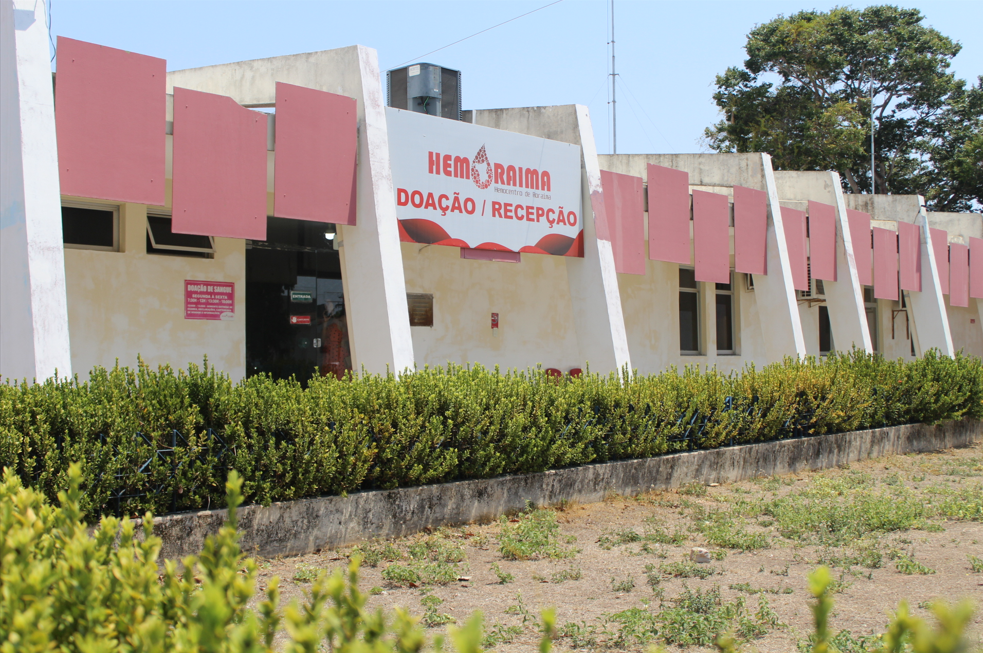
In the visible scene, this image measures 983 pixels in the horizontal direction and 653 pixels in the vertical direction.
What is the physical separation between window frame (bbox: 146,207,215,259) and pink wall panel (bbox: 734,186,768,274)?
8.42 m

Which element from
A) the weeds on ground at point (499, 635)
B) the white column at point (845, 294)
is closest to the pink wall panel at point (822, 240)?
the white column at point (845, 294)

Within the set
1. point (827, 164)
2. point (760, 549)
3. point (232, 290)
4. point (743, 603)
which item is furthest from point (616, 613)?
point (827, 164)

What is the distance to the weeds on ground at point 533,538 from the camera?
20.3 feet

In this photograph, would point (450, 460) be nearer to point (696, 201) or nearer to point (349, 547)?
point (349, 547)

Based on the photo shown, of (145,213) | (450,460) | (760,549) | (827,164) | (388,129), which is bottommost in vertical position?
(760,549)

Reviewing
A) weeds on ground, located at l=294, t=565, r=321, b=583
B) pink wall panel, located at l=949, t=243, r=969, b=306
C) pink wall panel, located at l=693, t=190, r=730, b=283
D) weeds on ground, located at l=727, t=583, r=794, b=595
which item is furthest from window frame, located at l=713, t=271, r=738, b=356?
weeds on ground, located at l=294, t=565, r=321, b=583

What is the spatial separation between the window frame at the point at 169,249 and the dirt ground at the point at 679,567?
557 centimetres

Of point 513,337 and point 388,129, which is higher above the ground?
point 388,129

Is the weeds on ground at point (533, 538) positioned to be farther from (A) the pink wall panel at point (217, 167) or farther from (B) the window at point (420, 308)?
(B) the window at point (420, 308)

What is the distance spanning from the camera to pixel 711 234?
13.4 m

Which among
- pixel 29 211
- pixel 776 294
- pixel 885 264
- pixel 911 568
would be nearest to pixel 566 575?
pixel 911 568

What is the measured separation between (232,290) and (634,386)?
5.39 m

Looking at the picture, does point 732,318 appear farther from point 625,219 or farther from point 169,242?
point 169,242

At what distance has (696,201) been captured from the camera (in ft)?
43.3
